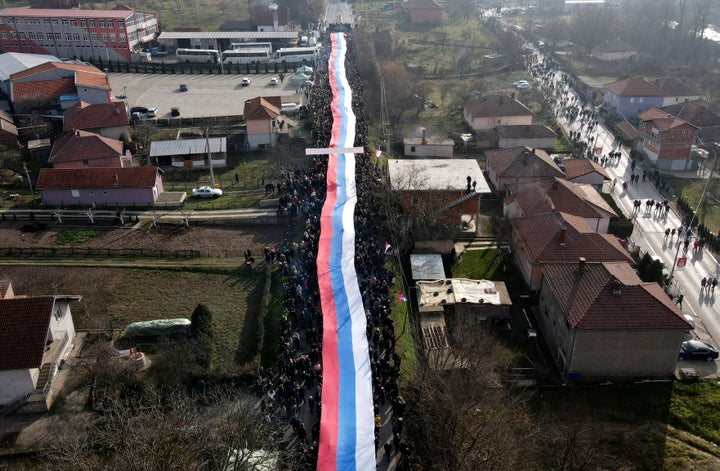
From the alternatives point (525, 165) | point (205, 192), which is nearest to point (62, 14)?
point (205, 192)

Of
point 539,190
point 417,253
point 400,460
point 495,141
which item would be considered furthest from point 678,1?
point 400,460

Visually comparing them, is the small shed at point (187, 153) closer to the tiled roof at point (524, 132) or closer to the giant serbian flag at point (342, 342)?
the giant serbian flag at point (342, 342)

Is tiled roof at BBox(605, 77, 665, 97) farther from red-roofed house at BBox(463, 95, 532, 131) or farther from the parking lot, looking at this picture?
the parking lot

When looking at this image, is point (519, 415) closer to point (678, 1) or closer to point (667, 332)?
point (667, 332)

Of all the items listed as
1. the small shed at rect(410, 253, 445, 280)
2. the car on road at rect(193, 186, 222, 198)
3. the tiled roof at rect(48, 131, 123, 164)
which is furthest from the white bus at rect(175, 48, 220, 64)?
the small shed at rect(410, 253, 445, 280)

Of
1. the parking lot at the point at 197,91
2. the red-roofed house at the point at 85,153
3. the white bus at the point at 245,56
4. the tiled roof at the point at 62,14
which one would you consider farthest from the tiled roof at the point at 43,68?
the white bus at the point at 245,56

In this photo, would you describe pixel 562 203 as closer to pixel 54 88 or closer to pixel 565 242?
pixel 565 242
